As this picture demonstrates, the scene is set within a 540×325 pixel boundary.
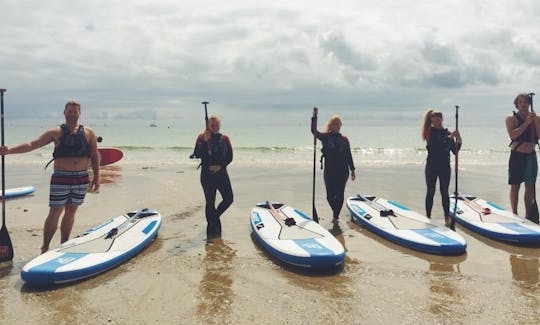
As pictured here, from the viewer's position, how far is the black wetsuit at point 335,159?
26.8 feet

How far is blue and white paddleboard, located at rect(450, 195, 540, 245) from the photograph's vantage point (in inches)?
260

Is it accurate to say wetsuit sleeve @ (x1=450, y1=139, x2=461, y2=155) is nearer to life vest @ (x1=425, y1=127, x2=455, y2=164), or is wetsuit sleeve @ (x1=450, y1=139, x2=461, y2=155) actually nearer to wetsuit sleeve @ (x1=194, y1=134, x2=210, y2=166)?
life vest @ (x1=425, y1=127, x2=455, y2=164)

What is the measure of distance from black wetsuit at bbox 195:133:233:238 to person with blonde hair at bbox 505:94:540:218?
5269 millimetres

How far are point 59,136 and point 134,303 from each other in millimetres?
2638

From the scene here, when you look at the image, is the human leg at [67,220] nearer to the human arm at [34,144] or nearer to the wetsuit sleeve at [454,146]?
the human arm at [34,144]

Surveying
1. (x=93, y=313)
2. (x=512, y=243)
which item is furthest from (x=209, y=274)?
(x=512, y=243)

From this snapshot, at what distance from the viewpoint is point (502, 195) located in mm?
11938

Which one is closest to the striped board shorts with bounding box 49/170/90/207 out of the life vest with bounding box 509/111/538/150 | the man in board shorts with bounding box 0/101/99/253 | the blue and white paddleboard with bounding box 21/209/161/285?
the man in board shorts with bounding box 0/101/99/253

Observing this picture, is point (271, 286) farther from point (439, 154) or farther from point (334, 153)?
point (439, 154)

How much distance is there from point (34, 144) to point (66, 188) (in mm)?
713

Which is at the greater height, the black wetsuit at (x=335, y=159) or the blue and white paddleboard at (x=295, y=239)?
the black wetsuit at (x=335, y=159)

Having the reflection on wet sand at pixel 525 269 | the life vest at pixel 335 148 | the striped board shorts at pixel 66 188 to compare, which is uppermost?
the life vest at pixel 335 148

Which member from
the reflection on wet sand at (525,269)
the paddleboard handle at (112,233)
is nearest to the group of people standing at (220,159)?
the paddleboard handle at (112,233)

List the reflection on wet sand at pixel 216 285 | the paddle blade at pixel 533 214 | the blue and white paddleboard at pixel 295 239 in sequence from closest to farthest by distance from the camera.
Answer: the reflection on wet sand at pixel 216 285, the blue and white paddleboard at pixel 295 239, the paddle blade at pixel 533 214
